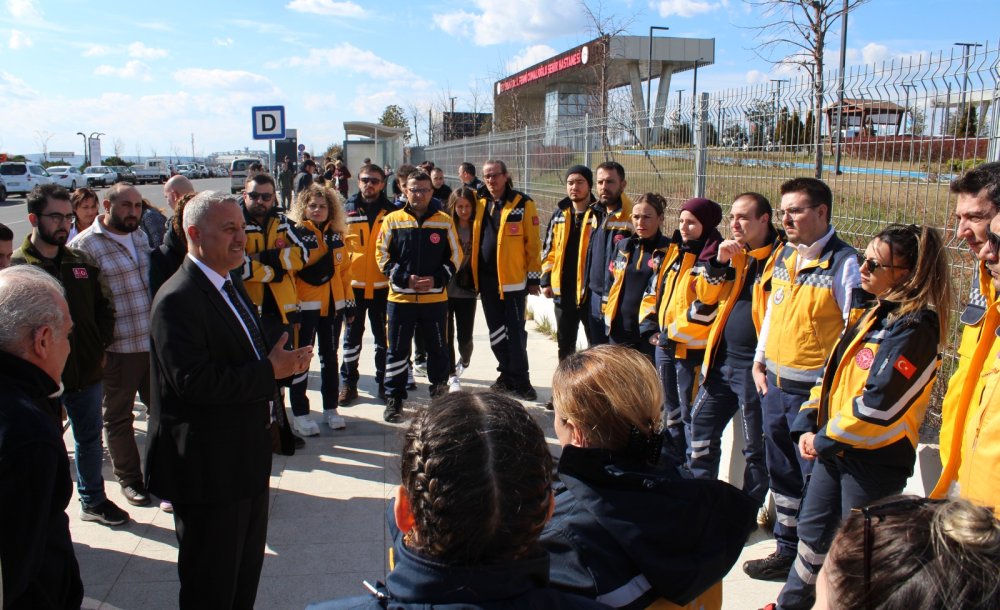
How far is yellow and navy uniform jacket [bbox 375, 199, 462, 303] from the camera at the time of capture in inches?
240

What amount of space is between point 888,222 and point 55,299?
410 centimetres

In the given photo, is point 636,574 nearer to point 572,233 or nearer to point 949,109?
point 949,109

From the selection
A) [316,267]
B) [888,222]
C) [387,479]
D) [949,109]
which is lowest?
[387,479]

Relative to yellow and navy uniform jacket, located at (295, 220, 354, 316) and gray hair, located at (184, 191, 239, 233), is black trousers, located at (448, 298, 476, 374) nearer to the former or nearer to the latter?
yellow and navy uniform jacket, located at (295, 220, 354, 316)

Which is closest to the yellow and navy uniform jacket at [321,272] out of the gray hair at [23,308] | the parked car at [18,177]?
the gray hair at [23,308]

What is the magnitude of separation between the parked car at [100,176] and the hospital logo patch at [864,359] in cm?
4896

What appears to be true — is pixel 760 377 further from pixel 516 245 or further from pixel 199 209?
pixel 516 245

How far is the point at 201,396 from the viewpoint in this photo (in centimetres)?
270

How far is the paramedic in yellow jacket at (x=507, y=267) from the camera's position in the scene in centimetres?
676

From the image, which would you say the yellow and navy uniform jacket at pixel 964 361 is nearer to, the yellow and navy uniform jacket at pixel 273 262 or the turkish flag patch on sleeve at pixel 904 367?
the turkish flag patch on sleeve at pixel 904 367

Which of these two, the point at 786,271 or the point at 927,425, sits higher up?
the point at 786,271

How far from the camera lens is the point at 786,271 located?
3.73m

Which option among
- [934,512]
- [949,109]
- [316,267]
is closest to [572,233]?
[316,267]

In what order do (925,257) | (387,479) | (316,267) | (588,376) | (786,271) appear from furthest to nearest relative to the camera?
(316,267) < (387,479) < (786,271) < (925,257) < (588,376)
